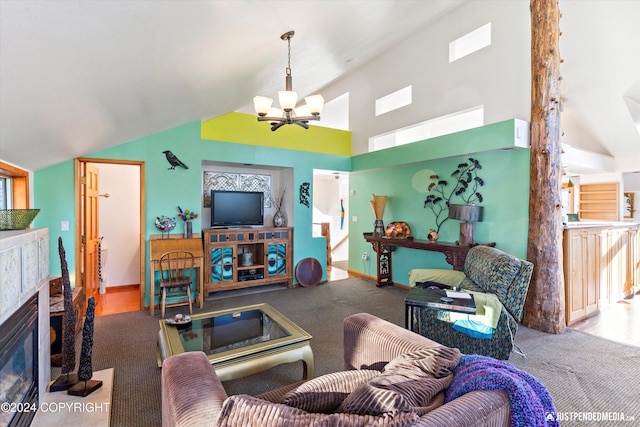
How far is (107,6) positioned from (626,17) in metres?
5.29

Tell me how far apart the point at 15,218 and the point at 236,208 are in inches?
127

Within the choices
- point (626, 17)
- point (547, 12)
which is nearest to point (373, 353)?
point (547, 12)

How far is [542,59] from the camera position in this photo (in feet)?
11.0

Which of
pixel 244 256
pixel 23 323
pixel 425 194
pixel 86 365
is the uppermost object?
pixel 425 194

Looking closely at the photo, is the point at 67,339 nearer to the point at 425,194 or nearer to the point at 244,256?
the point at 244,256

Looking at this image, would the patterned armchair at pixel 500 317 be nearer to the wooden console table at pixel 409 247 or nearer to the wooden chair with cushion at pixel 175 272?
the wooden console table at pixel 409 247

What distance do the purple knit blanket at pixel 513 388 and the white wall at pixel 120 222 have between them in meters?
5.41

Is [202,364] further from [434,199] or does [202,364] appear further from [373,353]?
[434,199]

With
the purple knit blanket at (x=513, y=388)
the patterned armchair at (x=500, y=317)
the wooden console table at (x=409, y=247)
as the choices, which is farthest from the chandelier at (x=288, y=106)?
the purple knit blanket at (x=513, y=388)

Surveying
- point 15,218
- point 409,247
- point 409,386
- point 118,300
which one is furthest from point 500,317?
point 118,300

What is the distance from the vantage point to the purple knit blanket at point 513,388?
930mm

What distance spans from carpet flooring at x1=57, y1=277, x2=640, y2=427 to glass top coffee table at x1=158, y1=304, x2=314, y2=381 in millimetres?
297

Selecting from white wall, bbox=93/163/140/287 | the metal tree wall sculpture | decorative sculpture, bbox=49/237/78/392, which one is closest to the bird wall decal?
white wall, bbox=93/163/140/287

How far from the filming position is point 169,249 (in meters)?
3.94
